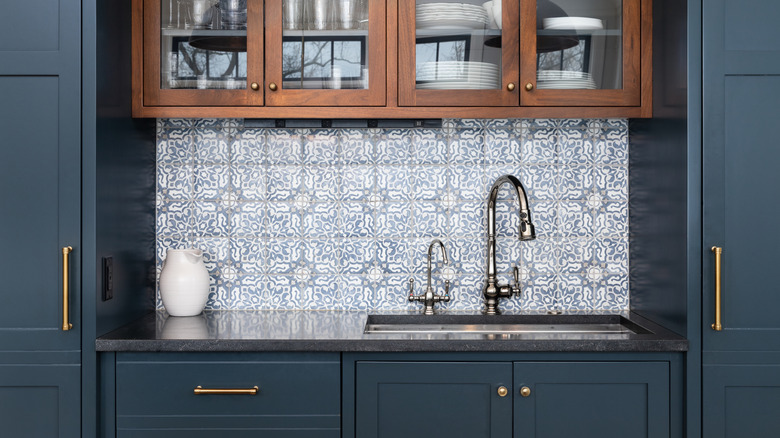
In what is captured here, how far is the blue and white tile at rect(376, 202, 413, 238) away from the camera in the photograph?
238cm

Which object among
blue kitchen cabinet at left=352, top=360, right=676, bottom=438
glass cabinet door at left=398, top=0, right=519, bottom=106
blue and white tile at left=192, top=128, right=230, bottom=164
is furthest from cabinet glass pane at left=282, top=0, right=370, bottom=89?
blue kitchen cabinet at left=352, top=360, right=676, bottom=438

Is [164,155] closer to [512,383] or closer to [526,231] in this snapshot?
[526,231]

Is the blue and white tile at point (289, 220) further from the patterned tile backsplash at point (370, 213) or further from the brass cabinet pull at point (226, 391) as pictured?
the brass cabinet pull at point (226, 391)

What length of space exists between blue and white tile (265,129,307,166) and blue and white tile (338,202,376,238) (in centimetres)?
24

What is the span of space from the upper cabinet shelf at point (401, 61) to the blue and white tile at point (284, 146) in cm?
28

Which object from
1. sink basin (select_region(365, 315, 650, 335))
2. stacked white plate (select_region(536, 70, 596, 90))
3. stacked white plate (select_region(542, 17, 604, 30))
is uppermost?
stacked white plate (select_region(542, 17, 604, 30))

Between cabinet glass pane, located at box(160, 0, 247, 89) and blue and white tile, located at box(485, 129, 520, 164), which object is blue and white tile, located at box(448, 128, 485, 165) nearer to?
blue and white tile, located at box(485, 129, 520, 164)

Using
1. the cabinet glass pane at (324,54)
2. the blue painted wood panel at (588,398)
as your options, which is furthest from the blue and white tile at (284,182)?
the blue painted wood panel at (588,398)

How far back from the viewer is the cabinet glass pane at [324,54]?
209 cm
